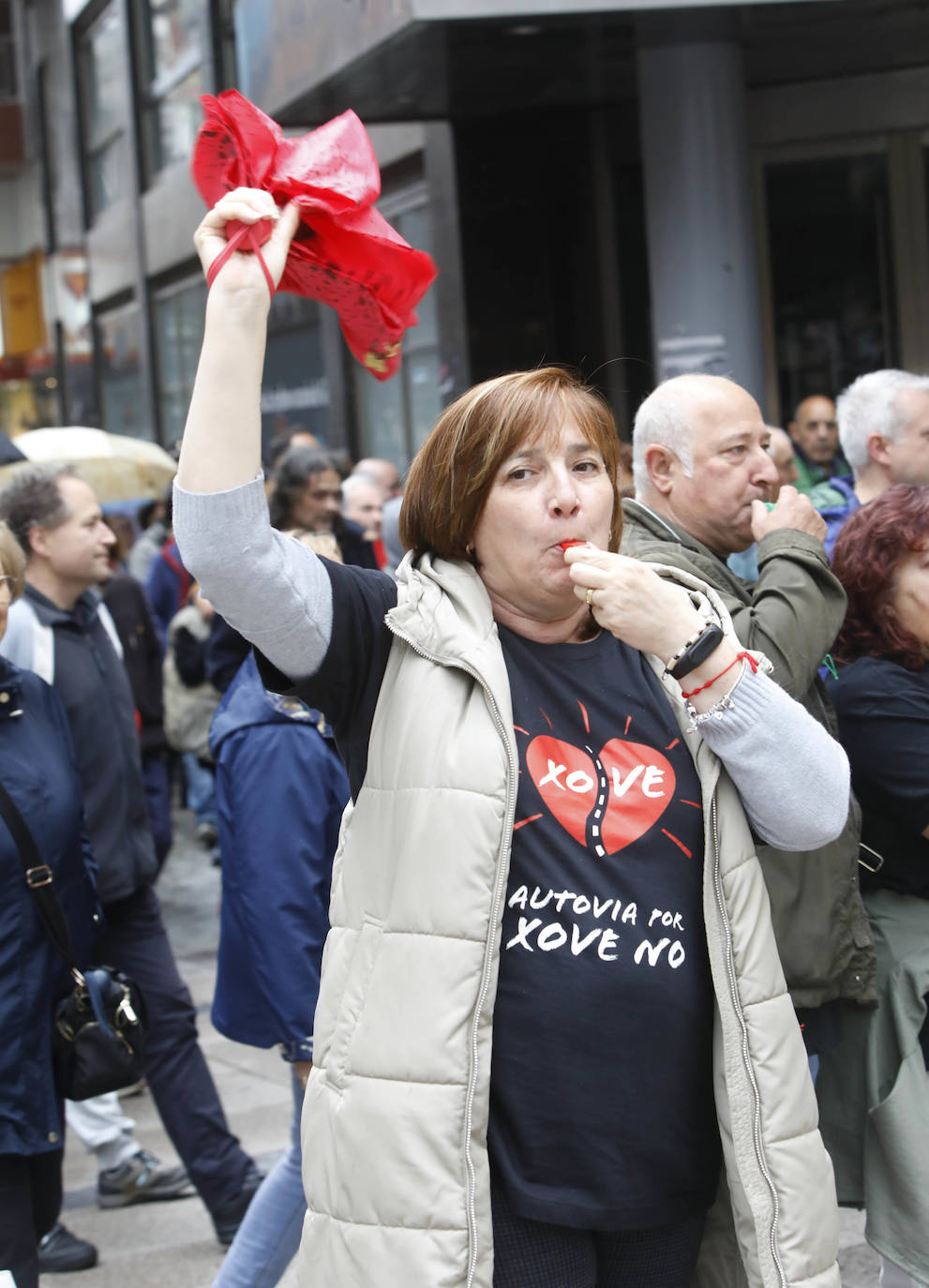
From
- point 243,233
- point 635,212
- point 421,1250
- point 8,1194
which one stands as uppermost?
point 635,212

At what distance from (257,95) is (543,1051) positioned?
8200mm

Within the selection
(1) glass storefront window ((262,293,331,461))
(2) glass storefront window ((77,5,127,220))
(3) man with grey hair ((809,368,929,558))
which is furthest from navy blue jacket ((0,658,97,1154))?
(2) glass storefront window ((77,5,127,220))

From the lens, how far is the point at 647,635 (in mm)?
2125

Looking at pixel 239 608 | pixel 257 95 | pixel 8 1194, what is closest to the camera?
pixel 239 608

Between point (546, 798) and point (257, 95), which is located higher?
point (257, 95)

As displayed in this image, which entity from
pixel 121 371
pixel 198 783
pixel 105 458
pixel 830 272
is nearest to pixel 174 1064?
pixel 198 783

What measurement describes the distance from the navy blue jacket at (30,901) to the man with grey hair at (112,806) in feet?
3.02

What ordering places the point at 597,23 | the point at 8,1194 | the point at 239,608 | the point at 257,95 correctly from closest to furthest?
the point at 239,608 < the point at 8,1194 < the point at 597,23 < the point at 257,95

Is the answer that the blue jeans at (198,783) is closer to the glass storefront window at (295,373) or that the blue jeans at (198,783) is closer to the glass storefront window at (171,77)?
the glass storefront window at (295,373)

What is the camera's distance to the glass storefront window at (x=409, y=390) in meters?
12.0

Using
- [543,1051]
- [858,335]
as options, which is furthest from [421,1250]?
[858,335]

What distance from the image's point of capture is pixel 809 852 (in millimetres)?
2816

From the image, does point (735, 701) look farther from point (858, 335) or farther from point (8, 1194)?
point (858, 335)

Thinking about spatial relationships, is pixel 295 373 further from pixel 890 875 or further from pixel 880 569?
pixel 890 875
